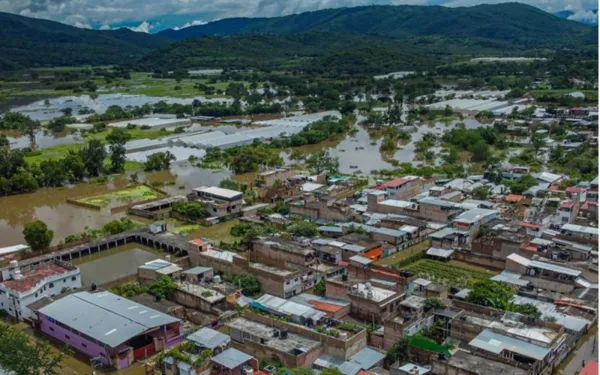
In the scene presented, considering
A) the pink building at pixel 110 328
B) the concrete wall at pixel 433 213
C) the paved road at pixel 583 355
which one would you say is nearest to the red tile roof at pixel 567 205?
the concrete wall at pixel 433 213

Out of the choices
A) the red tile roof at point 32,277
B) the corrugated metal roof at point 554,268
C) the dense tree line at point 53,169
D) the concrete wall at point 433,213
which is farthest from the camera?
the dense tree line at point 53,169

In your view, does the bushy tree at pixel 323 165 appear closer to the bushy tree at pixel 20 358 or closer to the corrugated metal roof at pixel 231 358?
the corrugated metal roof at pixel 231 358

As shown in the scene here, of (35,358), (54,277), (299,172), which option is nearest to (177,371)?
Answer: (35,358)

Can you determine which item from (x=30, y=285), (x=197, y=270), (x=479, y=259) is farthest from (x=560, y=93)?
(x=30, y=285)

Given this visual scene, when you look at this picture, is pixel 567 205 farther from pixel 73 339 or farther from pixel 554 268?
pixel 73 339

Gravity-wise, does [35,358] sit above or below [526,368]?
above

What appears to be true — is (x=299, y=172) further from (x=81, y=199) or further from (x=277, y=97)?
(x=277, y=97)

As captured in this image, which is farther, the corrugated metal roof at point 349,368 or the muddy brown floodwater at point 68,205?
the muddy brown floodwater at point 68,205
